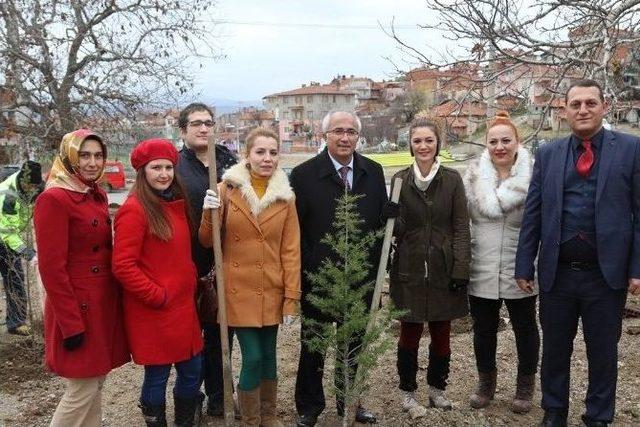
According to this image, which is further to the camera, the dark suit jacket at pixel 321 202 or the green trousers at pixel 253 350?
the dark suit jacket at pixel 321 202

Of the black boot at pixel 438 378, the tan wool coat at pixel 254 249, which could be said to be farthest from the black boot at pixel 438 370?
the tan wool coat at pixel 254 249

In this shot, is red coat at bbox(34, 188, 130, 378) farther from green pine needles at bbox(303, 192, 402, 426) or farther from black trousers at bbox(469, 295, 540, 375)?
black trousers at bbox(469, 295, 540, 375)

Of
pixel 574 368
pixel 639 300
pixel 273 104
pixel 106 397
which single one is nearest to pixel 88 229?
pixel 106 397

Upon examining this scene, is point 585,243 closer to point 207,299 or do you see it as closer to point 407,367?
point 407,367

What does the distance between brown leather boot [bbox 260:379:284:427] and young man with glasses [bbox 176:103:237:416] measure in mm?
440

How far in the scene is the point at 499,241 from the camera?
365 centimetres

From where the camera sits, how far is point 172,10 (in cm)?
1320

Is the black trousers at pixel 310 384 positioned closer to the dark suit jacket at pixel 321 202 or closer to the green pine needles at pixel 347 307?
the green pine needles at pixel 347 307

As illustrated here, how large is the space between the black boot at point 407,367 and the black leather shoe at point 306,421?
0.68m

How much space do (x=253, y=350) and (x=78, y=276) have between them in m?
1.07

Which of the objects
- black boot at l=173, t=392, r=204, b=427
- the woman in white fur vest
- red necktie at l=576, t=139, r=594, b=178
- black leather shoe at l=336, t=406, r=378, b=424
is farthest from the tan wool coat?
red necktie at l=576, t=139, r=594, b=178

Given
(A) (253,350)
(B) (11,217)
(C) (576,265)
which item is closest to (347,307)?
(A) (253,350)

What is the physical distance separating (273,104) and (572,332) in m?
95.0

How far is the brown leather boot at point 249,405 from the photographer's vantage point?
131 inches
